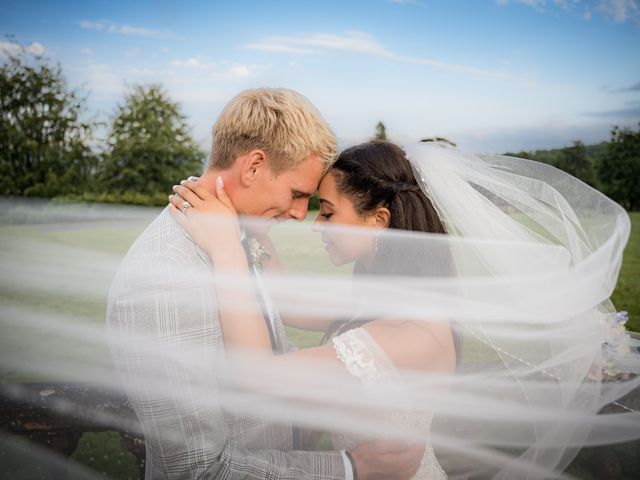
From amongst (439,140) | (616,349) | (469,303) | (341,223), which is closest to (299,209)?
(341,223)

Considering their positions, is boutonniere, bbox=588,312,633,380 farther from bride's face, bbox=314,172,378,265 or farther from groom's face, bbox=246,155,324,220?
groom's face, bbox=246,155,324,220

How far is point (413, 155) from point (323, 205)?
592 mm

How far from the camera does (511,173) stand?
2.72 meters

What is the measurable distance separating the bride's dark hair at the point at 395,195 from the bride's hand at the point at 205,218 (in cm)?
77

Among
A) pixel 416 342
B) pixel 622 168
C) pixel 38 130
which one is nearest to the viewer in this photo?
pixel 416 342

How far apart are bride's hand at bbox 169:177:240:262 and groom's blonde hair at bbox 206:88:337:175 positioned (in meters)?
0.24

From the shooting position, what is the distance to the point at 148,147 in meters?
35.0

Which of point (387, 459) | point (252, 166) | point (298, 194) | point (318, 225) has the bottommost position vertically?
point (387, 459)

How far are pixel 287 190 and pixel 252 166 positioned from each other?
227mm

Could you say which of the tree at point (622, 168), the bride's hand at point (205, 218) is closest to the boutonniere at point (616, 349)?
the bride's hand at point (205, 218)

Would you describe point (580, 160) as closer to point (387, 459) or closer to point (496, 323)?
point (496, 323)

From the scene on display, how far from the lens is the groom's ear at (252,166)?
214 centimetres

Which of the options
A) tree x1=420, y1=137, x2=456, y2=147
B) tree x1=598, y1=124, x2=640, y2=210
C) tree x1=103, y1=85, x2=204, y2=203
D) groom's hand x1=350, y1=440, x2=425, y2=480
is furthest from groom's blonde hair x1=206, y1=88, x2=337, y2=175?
tree x1=103, y1=85, x2=204, y2=203

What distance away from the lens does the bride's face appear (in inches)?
102
